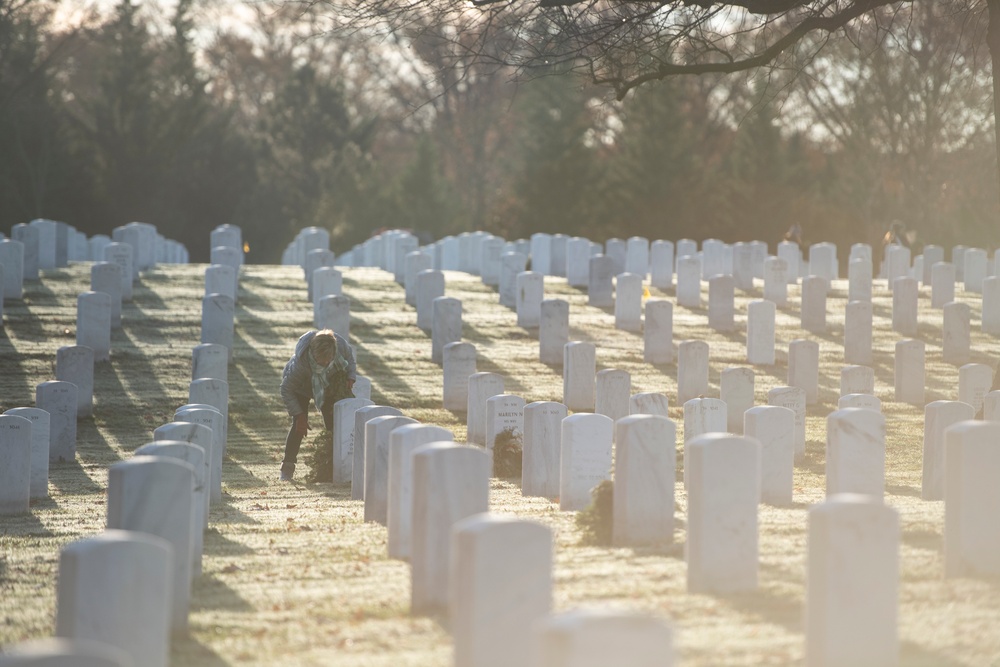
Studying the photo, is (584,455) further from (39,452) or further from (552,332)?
(552,332)

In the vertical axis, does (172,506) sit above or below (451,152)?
below

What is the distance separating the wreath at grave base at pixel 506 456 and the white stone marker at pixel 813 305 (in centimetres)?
951

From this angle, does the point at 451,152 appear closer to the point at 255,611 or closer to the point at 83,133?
the point at 83,133

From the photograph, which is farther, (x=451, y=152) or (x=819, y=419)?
(x=451, y=152)

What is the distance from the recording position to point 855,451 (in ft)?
25.1

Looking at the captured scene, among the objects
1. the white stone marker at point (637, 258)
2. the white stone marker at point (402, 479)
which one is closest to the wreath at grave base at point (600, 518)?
the white stone marker at point (402, 479)

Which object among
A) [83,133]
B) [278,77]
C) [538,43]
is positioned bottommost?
[538,43]

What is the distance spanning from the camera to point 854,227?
134 feet

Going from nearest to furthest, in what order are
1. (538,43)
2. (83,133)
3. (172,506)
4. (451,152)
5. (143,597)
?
(143,597), (172,506), (538,43), (83,133), (451,152)

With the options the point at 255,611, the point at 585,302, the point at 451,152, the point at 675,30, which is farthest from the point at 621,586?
the point at 451,152

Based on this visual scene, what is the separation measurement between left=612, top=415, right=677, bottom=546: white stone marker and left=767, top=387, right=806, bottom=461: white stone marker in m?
4.04

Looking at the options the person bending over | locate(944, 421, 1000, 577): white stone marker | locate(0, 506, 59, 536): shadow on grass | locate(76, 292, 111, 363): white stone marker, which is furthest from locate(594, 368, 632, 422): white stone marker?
locate(76, 292, 111, 363): white stone marker

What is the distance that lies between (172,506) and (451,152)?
43.4 meters

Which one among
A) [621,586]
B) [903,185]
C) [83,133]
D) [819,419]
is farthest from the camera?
[83,133]
